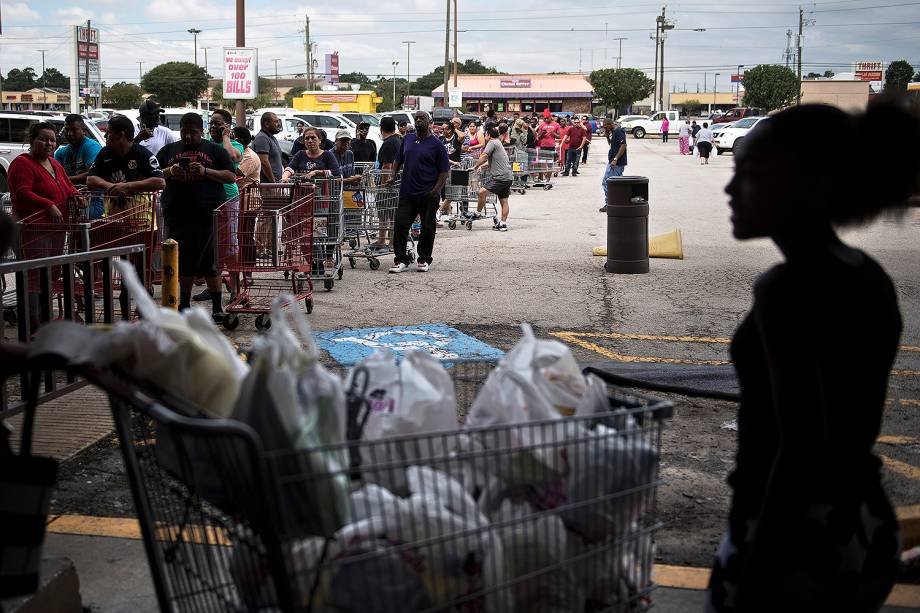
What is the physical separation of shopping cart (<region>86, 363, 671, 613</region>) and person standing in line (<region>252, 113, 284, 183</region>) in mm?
10258

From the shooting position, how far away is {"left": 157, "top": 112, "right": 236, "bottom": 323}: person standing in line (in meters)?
8.32

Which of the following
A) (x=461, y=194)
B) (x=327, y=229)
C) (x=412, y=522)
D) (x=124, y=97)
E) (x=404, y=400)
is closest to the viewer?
(x=412, y=522)

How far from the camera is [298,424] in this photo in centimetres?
192

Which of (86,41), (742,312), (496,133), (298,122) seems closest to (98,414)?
(742,312)

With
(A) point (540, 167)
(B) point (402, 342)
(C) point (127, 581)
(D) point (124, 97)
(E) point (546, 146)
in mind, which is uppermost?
(D) point (124, 97)

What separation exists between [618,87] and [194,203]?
406 ft

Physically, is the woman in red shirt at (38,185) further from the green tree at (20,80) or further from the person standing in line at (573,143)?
the green tree at (20,80)

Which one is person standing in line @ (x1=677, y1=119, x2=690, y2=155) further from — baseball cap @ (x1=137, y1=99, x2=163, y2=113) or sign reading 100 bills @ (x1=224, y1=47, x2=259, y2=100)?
baseball cap @ (x1=137, y1=99, x2=163, y2=113)

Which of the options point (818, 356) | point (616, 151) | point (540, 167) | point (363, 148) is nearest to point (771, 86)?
point (540, 167)

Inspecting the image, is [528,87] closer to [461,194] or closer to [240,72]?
[240,72]

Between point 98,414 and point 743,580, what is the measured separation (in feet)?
15.2

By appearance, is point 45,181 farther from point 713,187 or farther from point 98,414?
point 713,187

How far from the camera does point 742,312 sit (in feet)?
31.2

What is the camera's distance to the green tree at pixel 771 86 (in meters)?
98.4
